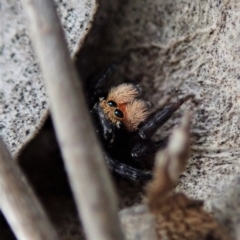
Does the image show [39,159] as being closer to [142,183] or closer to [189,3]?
[142,183]

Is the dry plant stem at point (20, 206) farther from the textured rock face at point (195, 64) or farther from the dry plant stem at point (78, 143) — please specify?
the textured rock face at point (195, 64)

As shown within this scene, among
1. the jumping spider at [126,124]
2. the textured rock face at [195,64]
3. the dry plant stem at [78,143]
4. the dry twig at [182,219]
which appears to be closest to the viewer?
the dry plant stem at [78,143]

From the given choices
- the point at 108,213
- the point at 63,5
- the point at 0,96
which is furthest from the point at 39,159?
the point at 108,213

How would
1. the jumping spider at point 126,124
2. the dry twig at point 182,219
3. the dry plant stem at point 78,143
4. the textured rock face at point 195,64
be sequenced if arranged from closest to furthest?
the dry plant stem at point 78,143, the dry twig at point 182,219, the textured rock face at point 195,64, the jumping spider at point 126,124

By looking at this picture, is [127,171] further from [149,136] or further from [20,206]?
[20,206]

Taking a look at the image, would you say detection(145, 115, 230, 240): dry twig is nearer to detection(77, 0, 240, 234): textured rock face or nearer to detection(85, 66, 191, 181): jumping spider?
detection(77, 0, 240, 234): textured rock face

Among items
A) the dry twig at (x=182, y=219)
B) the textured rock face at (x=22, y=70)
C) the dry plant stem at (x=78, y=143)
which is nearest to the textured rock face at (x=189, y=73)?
the textured rock face at (x=22, y=70)

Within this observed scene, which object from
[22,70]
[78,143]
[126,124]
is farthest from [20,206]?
[126,124]
